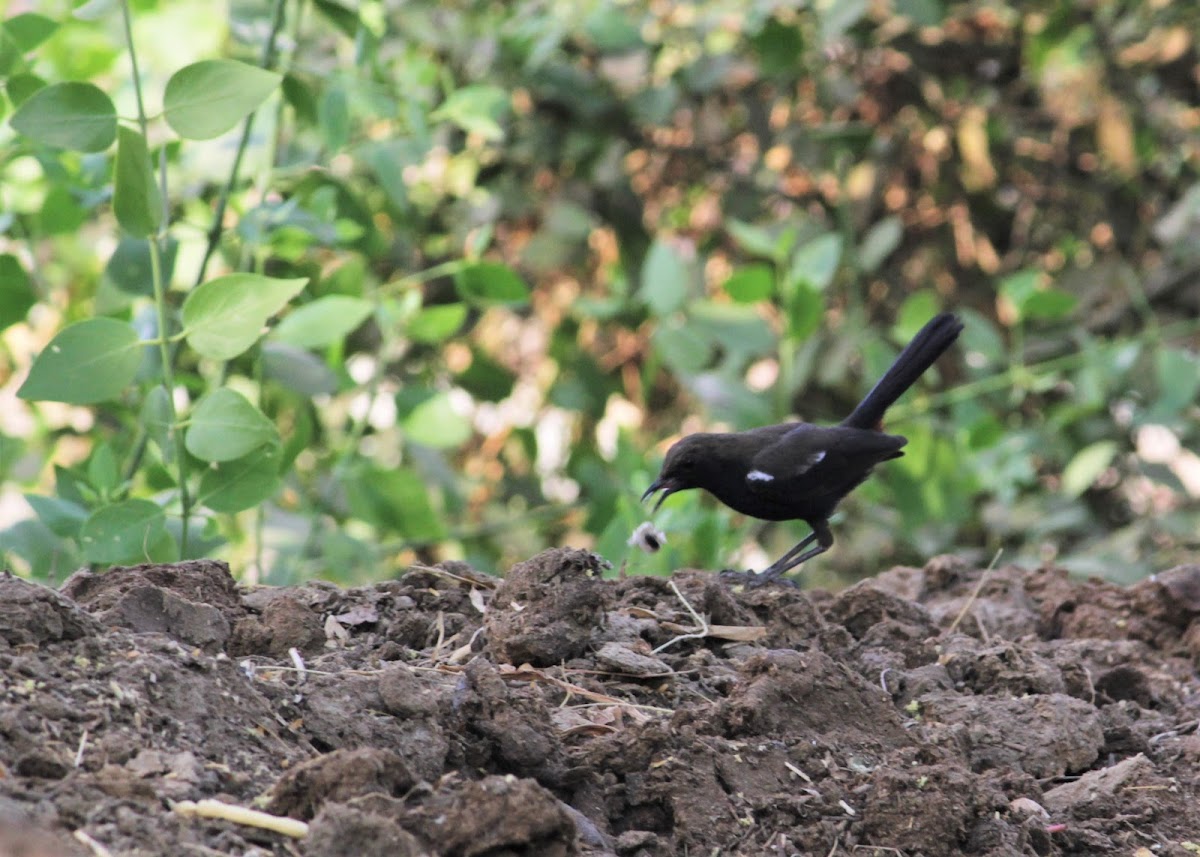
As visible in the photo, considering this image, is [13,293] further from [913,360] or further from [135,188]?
[913,360]

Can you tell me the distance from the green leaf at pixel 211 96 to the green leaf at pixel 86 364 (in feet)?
1.40

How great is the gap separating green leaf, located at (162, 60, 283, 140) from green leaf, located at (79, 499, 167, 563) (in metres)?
0.80

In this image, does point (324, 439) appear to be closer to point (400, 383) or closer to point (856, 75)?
point (400, 383)

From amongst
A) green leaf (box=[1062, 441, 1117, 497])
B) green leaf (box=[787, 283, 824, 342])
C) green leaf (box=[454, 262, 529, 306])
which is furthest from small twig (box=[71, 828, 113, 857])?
green leaf (box=[1062, 441, 1117, 497])

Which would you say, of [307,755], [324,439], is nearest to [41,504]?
[307,755]

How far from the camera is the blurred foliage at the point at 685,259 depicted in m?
4.98

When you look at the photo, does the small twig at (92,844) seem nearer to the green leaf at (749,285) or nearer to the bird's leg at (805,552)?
the bird's leg at (805,552)

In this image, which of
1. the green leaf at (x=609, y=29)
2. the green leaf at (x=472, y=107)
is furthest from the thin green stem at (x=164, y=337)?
the green leaf at (x=609, y=29)

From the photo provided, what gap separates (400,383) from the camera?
704 centimetres

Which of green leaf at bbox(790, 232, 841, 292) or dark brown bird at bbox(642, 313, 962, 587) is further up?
green leaf at bbox(790, 232, 841, 292)

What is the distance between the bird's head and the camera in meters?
4.64

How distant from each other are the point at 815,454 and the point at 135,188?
222 centimetres

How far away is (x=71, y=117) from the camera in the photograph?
310 cm

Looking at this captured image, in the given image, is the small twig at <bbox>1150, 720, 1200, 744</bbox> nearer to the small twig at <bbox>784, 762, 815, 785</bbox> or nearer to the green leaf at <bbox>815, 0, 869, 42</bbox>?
the small twig at <bbox>784, 762, 815, 785</bbox>
